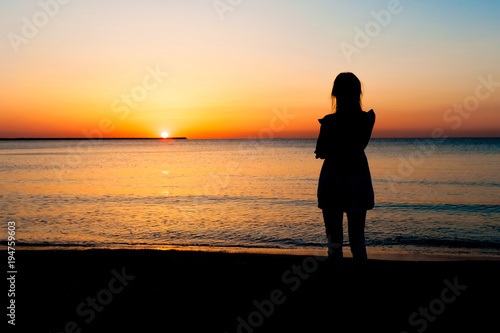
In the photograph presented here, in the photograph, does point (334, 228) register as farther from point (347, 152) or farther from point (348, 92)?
point (348, 92)

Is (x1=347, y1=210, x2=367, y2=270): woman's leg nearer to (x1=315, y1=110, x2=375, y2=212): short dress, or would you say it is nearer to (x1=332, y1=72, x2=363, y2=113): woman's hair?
(x1=315, y1=110, x2=375, y2=212): short dress

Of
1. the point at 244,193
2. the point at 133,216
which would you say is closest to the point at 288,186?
the point at 244,193

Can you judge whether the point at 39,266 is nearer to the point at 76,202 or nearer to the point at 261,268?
the point at 261,268

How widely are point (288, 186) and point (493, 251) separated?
13.5 metres

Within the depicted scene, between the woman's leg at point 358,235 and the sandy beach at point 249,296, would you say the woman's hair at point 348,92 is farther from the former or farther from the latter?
the sandy beach at point 249,296

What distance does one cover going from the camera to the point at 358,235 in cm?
408

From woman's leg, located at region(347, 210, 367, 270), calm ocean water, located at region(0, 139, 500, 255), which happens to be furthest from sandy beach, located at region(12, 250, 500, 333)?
calm ocean water, located at region(0, 139, 500, 255)

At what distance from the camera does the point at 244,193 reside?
19734 mm

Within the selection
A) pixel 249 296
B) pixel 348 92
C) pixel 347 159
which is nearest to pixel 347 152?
pixel 347 159

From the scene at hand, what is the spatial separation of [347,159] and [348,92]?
67 centimetres

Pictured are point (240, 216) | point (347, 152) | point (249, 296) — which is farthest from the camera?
point (240, 216)

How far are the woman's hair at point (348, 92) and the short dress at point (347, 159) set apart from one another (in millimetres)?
66

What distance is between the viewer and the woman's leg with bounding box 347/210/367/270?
401 cm

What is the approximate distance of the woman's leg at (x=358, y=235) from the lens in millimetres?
4014
